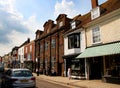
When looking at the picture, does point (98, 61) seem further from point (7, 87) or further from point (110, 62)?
point (7, 87)

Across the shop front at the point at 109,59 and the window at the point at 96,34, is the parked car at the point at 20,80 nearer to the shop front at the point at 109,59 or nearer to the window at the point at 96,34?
the shop front at the point at 109,59

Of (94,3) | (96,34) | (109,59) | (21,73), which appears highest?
(94,3)

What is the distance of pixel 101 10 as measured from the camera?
2755 centimetres

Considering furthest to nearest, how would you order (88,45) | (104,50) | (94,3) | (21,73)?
(94,3)
(88,45)
(104,50)
(21,73)

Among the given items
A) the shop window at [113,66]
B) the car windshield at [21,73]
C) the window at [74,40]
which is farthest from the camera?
the window at [74,40]

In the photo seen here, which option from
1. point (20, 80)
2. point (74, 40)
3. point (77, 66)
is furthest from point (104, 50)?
point (20, 80)

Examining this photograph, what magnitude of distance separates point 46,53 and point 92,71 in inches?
742

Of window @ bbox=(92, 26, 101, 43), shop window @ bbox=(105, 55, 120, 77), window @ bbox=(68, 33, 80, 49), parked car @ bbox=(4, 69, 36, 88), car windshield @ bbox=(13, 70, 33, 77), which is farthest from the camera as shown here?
window @ bbox=(68, 33, 80, 49)

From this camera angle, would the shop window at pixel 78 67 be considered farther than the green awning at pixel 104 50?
Yes

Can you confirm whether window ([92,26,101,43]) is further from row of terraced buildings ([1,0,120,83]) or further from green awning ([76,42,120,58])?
green awning ([76,42,120,58])

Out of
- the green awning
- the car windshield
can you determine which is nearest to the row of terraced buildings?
the green awning

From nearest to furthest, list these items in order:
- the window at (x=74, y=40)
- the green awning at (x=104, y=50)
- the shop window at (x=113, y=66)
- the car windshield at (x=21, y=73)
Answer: the car windshield at (x=21, y=73) → the green awning at (x=104, y=50) → the shop window at (x=113, y=66) → the window at (x=74, y=40)

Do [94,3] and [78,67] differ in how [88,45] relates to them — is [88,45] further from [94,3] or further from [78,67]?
[94,3]

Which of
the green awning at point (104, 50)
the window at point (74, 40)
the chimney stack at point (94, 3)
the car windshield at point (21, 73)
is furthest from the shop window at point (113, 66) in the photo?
the car windshield at point (21, 73)
